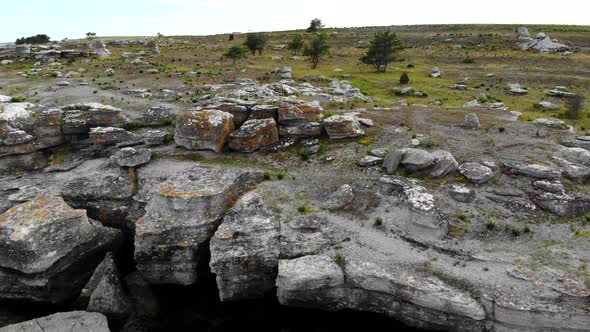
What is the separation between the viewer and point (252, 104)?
3291cm

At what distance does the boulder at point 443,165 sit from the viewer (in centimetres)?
2472

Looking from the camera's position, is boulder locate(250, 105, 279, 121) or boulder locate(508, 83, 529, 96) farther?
boulder locate(508, 83, 529, 96)

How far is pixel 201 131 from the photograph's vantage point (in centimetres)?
2886

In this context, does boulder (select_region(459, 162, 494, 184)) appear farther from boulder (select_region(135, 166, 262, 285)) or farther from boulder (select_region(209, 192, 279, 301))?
boulder (select_region(135, 166, 262, 285))

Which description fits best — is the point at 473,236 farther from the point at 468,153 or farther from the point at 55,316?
the point at 55,316

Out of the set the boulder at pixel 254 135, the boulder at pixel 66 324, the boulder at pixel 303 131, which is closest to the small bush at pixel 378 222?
the boulder at pixel 303 131

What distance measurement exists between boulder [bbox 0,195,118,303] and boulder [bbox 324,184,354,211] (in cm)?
1444

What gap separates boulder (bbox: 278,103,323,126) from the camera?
31141 mm

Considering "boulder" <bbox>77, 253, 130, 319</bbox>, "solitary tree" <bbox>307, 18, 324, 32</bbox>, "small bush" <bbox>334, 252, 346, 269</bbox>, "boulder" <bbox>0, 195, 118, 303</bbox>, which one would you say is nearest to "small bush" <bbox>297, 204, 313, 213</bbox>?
"small bush" <bbox>334, 252, 346, 269</bbox>

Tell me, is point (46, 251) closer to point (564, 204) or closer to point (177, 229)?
point (177, 229)

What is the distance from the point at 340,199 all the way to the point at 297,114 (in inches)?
419

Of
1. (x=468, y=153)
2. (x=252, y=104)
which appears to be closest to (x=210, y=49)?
(x=252, y=104)

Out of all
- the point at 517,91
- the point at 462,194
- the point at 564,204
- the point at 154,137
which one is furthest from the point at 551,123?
the point at 154,137

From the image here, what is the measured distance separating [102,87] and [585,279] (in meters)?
51.8
